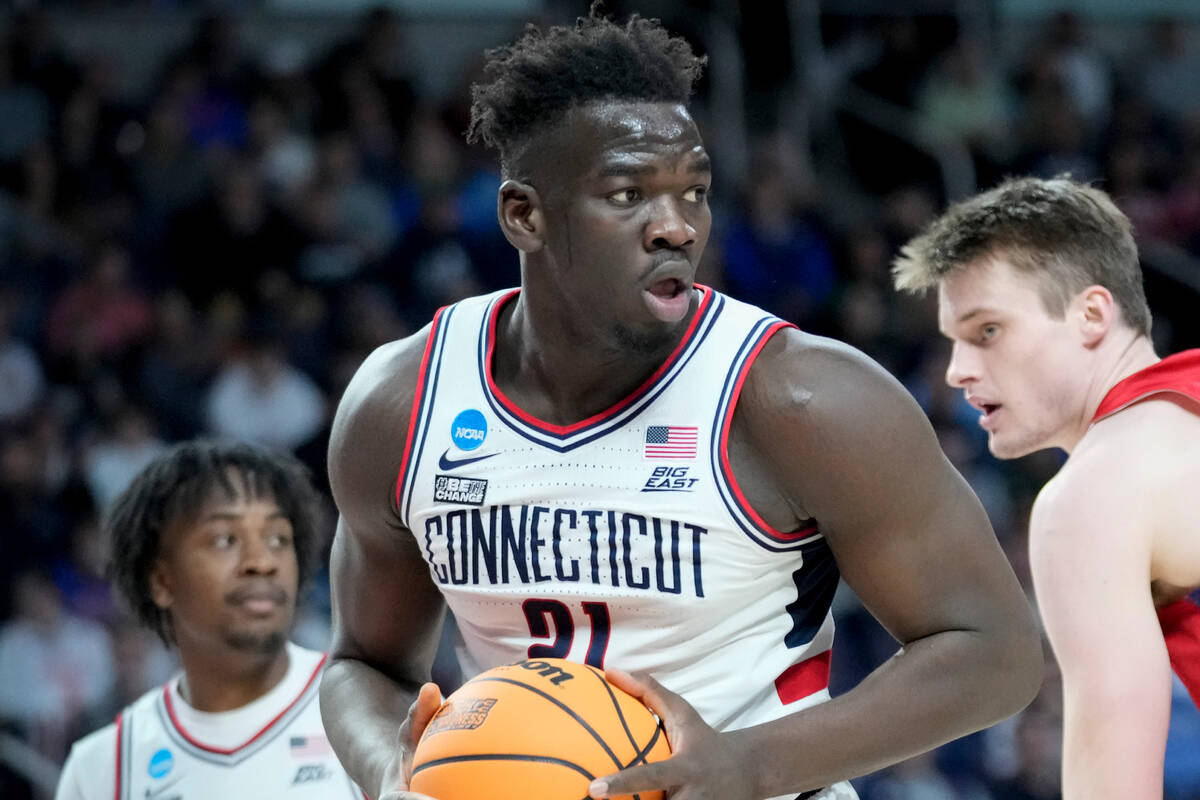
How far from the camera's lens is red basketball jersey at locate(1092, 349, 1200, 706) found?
9.06ft

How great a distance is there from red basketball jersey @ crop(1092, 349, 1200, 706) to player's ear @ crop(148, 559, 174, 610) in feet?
8.47

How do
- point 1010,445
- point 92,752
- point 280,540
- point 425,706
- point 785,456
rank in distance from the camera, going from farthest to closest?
point 280,540
point 92,752
point 1010,445
point 785,456
point 425,706

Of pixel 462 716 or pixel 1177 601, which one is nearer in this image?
pixel 462 716

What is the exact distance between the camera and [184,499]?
4195mm

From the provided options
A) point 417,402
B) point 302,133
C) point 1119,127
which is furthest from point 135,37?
A: point 417,402

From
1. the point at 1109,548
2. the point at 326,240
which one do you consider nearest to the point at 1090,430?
the point at 1109,548

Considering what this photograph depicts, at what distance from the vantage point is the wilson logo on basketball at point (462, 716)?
7.69ft

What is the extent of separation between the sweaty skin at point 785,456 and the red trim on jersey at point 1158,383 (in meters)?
0.43

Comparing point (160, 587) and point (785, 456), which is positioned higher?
point (785, 456)

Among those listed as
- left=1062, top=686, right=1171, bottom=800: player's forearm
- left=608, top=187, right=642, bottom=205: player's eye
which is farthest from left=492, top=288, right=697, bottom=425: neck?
left=1062, top=686, right=1171, bottom=800: player's forearm

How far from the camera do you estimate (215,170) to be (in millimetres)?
8219

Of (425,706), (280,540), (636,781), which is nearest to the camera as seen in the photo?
(636,781)

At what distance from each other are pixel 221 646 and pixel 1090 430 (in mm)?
2325

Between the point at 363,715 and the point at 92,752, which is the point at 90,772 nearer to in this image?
the point at 92,752
